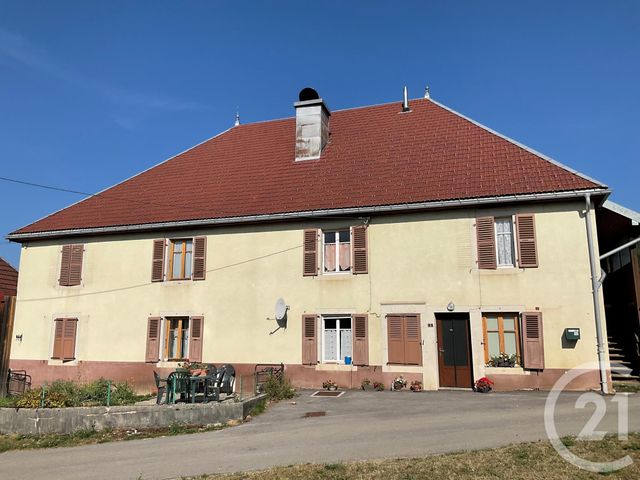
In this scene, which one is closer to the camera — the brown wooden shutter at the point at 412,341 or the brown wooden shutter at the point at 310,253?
the brown wooden shutter at the point at 412,341

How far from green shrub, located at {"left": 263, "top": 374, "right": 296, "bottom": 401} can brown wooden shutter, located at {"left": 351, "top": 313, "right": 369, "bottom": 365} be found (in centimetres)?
208

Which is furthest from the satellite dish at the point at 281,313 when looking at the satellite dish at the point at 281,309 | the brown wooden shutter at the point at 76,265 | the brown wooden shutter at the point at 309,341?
the brown wooden shutter at the point at 76,265

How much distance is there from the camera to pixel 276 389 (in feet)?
40.7

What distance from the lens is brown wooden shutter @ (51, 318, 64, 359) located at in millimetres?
16391

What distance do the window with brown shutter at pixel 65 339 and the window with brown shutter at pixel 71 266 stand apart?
130 cm

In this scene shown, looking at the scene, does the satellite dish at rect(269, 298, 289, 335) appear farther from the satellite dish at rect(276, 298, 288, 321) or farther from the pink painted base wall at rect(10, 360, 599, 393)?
the pink painted base wall at rect(10, 360, 599, 393)

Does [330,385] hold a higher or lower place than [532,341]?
lower

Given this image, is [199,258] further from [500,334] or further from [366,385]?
[500,334]

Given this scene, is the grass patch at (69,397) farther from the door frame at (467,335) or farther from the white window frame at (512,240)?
the white window frame at (512,240)

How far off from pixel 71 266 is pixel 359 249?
10247mm

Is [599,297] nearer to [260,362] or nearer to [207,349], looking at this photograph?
[260,362]

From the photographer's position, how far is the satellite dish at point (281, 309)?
1425 centimetres

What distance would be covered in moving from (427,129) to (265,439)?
12.0m

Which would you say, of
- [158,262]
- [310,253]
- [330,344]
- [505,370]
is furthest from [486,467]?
[158,262]
